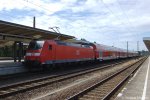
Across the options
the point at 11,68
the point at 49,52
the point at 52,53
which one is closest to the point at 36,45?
the point at 49,52

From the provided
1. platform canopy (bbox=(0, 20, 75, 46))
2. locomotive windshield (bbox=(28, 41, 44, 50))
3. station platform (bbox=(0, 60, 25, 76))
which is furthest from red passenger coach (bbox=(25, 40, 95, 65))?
platform canopy (bbox=(0, 20, 75, 46))

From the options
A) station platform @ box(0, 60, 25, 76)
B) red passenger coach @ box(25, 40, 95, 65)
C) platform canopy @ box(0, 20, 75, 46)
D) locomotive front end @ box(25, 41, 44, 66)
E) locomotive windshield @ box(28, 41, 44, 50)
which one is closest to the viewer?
platform canopy @ box(0, 20, 75, 46)

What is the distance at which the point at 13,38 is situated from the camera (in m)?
24.2

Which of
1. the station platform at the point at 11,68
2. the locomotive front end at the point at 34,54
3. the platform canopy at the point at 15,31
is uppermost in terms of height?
the platform canopy at the point at 15,31

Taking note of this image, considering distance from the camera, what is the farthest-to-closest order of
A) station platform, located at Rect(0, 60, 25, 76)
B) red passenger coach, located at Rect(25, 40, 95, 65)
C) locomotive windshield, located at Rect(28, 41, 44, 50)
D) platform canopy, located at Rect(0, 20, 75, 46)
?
locomotive windshield, located at Rect(28, 41, 44, 50), red passenger coach, located at Rect(25, 40, 95, 65), station platform, located at Rect(0, 60, 25, 76), platform canopy, located at Rect(0, 20, 75, 46)

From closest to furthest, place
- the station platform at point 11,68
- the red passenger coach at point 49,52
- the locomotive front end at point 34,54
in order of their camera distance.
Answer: the station platform at point 11,68, the locomotive front end at point 34,54, the red passenger coach at point 49,52

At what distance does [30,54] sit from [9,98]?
13167 millimetres

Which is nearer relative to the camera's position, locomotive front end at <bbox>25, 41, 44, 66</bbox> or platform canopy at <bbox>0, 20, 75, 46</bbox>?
platform canopy at <bbox>0, 20, 75, 46</bbox>

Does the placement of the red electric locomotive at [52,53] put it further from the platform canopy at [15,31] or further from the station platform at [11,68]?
the platform canopy at [15,31]

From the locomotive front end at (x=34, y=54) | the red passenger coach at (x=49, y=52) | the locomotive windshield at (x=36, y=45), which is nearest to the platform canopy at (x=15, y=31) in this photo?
the locomotive windshield at (x=36, y=45)

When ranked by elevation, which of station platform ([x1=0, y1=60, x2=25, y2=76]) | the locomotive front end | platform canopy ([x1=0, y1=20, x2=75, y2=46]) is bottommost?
station platform ([x1=0, y1=60, x2=25, y2=76])

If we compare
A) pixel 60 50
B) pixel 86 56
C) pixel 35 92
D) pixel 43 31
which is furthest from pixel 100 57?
pixel 35 92

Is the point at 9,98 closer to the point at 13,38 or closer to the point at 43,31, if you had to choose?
the point at 13,38

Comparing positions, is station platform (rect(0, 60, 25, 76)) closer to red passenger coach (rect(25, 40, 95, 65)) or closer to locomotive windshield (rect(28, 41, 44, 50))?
red passenger coach (rect(25, 40, 95, 65))
